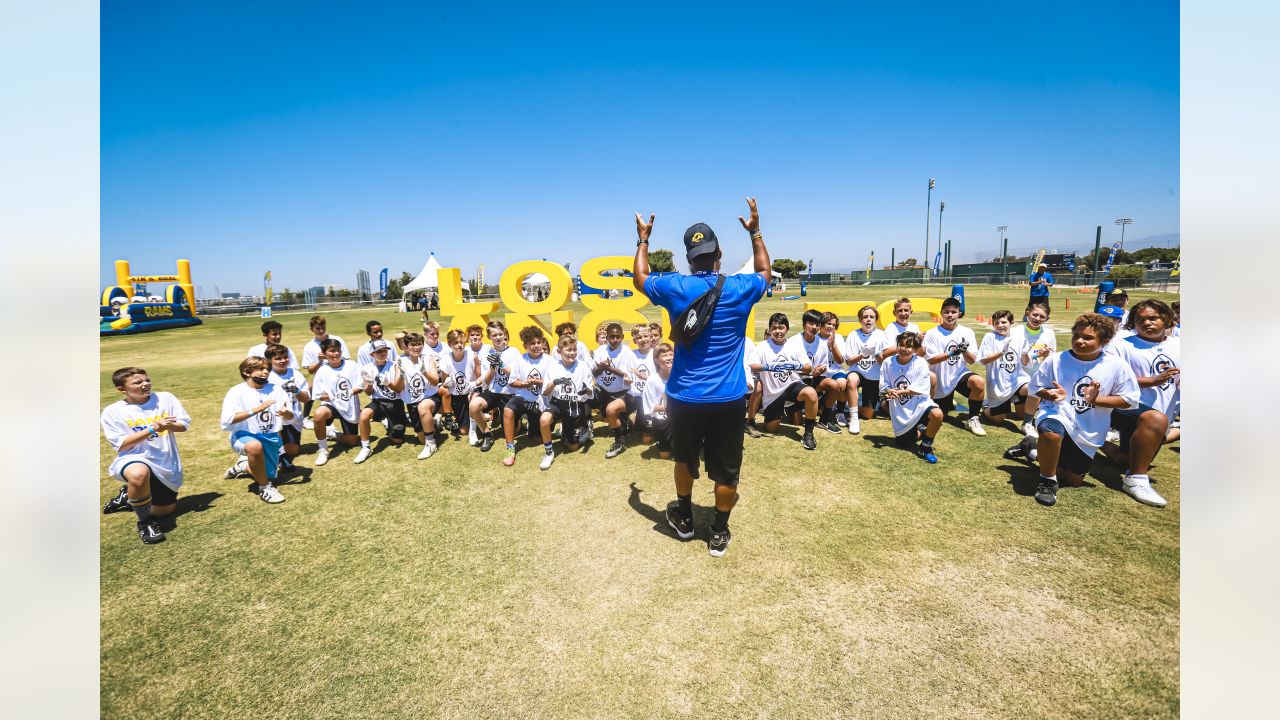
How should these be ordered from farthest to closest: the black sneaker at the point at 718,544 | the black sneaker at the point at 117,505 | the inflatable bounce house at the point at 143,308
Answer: the inflatable bounce house at the point at 143,308
the black sneaker at the point at 117,505
the black sneaker at the point at 718,544

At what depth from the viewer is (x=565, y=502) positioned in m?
4.83

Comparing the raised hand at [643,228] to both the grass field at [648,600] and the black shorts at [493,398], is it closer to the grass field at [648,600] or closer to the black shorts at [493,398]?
the grass field at [648,600]

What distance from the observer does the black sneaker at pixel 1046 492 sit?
4.41 m

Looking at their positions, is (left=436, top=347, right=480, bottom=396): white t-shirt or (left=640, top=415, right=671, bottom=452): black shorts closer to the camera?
(left=640, top=415, right=671, bottom=452): black shorts

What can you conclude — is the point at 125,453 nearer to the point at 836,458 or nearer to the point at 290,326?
the point at 836,458

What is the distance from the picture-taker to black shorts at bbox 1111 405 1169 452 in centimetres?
468

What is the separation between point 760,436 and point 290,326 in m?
27.6

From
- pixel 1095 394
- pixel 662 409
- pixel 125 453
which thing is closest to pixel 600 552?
pixel 662 409

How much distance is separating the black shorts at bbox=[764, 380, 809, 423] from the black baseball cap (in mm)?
3564

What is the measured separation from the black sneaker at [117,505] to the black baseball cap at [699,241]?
5.98m

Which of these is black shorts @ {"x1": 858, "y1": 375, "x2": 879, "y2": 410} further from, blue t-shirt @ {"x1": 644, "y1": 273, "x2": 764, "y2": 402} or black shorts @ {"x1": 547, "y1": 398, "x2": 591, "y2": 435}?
blue t-shirt @ {"x1": 644, "y1": 273, "x2": 764, "y2": 402}

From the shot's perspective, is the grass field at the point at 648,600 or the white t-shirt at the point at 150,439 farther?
the white t-shirt at the point at 150,439

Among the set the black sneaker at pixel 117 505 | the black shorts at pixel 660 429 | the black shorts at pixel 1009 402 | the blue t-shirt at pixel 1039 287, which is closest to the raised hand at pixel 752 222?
the black shorts at pixel 660 429

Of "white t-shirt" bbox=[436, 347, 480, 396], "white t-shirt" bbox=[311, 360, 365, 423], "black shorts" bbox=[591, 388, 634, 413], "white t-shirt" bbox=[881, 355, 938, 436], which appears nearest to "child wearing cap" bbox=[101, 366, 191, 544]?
"white t-shirt" bbox=[311, 360, 365, 423]
